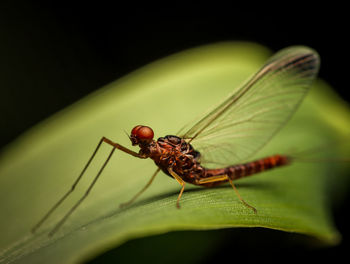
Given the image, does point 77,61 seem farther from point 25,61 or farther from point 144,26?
point 144,26

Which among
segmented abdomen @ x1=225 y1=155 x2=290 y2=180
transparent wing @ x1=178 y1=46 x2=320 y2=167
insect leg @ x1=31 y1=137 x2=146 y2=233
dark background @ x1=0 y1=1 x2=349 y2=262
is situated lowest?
segmented abdomen @ x1=225 y1=155 x2=290 y2=180

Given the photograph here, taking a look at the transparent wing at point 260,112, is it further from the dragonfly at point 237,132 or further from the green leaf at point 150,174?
the green leaf at point 150,174

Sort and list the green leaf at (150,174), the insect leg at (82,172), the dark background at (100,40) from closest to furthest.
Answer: the green leaf at (150,174) → the insect leg at (82,172) → the dark background at (100,40)

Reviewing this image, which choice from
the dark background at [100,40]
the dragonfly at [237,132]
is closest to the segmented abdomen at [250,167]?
the dragonfly at [237,132]

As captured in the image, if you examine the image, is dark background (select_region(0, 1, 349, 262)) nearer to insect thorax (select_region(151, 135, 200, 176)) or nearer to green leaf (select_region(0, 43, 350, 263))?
green leaf (select_region(0, 43, 350, 263))

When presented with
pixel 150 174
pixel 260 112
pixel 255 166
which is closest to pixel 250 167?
pixel 255 166

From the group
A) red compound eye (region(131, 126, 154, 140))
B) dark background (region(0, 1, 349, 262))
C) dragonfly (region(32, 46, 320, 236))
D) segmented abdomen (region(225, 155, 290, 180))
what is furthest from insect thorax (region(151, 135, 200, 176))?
dark background (region(0, 1, 349, 262))

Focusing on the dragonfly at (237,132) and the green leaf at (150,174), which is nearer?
the green leaf at (150,174)
